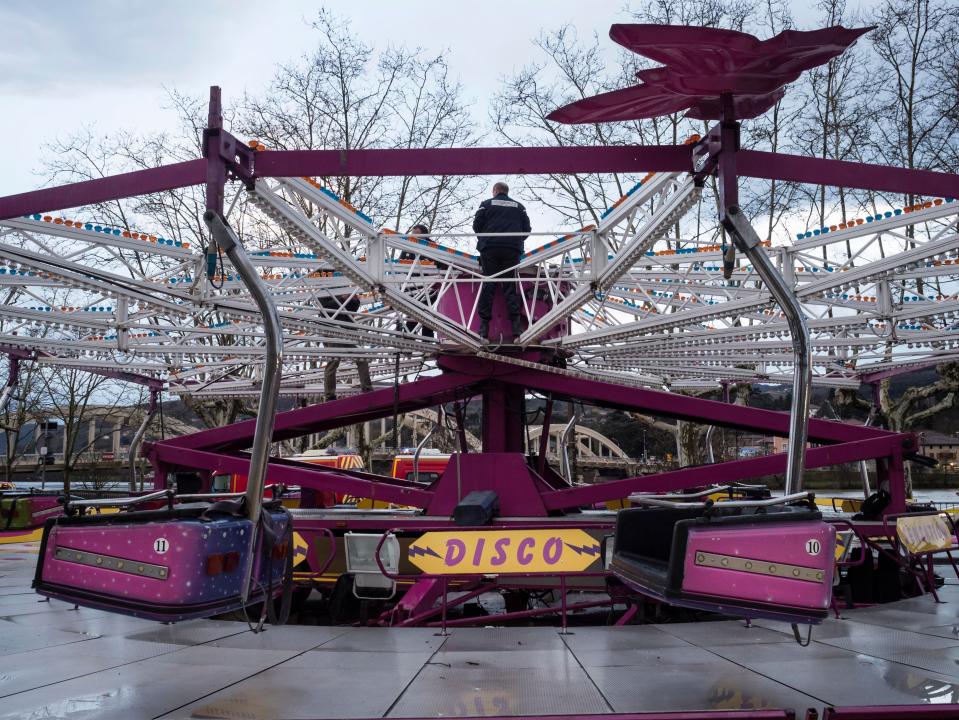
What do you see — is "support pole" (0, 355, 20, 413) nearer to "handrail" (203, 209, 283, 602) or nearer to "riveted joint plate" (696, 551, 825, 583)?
"handrail" (203, 209, 283, 602)

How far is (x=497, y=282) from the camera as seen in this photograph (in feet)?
35.8

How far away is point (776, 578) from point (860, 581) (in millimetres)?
6445

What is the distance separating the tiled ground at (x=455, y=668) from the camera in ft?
16.5

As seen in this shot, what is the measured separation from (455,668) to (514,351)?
6315mm

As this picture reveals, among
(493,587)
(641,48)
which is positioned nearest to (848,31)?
(641,48)

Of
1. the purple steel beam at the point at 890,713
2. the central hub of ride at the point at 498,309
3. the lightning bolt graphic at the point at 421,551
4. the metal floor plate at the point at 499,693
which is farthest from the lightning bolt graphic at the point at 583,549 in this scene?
the central hub of ride at the point at 498,309

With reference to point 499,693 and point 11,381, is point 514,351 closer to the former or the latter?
point 499,693

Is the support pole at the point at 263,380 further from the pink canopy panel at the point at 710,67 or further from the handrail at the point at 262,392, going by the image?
the pink canopy panel at the point at 710,67

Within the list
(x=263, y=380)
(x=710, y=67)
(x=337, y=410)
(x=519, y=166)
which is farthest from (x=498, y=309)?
(x=263, y=380)

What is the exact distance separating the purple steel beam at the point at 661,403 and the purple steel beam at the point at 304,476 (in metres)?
2.01

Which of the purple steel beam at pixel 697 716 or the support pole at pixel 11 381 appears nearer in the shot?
the purple steel beam at pixel 697 716

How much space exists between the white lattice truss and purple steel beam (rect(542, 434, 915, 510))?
194cm

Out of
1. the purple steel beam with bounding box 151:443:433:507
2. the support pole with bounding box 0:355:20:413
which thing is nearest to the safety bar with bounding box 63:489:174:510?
the purple steel beam with bounding box 151:443:433:507

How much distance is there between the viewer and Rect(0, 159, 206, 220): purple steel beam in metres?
5.93
